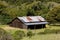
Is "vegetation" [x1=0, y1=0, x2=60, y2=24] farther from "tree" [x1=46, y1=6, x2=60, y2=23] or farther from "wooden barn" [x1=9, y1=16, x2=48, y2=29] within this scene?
"wooden barn" [x1=9, y1=16, x2=48, y2=29]

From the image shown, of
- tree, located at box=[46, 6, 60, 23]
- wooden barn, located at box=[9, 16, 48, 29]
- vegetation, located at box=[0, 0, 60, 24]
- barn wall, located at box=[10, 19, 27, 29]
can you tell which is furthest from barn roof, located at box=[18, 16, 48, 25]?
vegetation, located at box=[0, 0, 60, 24]

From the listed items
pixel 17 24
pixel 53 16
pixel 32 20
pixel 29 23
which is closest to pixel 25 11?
pixel 53 16

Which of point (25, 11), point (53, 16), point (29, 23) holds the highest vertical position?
point (25, 11)

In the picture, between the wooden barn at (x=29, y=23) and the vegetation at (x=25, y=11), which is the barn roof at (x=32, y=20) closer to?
the wooden barn at (x=29, y=23)

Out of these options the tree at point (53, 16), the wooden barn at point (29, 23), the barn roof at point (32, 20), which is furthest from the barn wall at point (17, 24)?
the tree at point (53, 16)

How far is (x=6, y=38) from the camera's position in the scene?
83.0 ft

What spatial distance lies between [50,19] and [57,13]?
7.72 feet

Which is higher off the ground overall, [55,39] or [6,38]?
[6,38]

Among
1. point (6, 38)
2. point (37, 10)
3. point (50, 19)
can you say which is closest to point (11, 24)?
point (50, 19)

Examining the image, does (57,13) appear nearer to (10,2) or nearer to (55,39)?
(55,39)

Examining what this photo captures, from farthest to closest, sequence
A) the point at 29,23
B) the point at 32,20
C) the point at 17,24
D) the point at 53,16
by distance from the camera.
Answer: the point at 53,16
the point at 17,24
the point at 32,20
the point at 29,23

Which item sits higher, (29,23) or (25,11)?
(25,11)

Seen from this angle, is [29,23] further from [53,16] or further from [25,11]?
[25,11]

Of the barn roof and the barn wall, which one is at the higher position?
the barn roof
